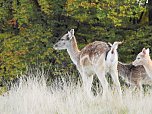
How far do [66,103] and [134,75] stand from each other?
14.0 ft

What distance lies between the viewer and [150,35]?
15.9 metres

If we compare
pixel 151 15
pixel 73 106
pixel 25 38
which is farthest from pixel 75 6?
pixel 73 106

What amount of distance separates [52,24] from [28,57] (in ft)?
4.67

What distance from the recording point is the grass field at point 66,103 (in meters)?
6.99

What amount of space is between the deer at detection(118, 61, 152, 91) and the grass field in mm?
2978

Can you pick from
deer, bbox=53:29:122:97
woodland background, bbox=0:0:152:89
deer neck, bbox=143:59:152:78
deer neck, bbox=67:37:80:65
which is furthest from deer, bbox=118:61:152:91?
woodland background, bbox=0:0:152:89

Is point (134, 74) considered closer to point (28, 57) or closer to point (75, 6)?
point (75, 6)

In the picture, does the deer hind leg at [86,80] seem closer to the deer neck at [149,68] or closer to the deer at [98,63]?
the deer at [98,63]

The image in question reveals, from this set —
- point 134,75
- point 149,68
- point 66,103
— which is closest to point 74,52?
point 134,75

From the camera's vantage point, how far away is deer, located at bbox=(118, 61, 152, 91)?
444 inches

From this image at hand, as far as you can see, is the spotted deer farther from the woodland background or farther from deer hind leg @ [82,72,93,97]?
the woodland background

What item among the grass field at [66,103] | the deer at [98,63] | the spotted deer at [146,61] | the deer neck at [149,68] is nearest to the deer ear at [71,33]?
the deer at [98,63]

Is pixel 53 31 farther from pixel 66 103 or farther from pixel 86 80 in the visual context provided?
pixel 66 103

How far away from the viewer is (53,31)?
16625mm
